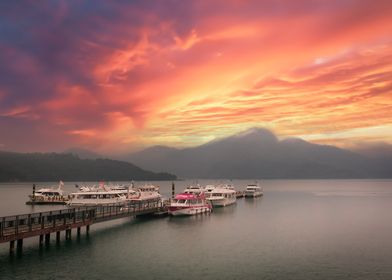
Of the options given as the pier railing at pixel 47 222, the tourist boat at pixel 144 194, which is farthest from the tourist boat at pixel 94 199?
the pier railing at pixel 47 222

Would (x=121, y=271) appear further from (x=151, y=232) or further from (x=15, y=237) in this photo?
(x=151, y=232)

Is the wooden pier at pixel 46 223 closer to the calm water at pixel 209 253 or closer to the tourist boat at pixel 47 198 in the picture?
the calm water at pixel 209 253

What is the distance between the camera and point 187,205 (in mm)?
94062

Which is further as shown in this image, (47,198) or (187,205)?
(47,198)

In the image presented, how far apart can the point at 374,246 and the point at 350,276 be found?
20.4 m

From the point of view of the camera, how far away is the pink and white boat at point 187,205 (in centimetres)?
9250

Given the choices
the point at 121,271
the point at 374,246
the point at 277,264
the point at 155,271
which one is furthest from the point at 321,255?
the point at 121,271

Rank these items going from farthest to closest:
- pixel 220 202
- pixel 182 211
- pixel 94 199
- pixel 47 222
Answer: pixel 220 202 → pixel 94 199 → pixel 182 211 → pixel 47 222

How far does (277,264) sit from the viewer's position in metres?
47.6

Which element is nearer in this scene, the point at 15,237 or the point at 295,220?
the point at 15,237

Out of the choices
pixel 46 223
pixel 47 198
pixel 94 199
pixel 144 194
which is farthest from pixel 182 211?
pixel 47 198

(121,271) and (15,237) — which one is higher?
(15,237)

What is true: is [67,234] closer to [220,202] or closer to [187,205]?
[187,205]

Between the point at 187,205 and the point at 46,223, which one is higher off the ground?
the point at 187,205
